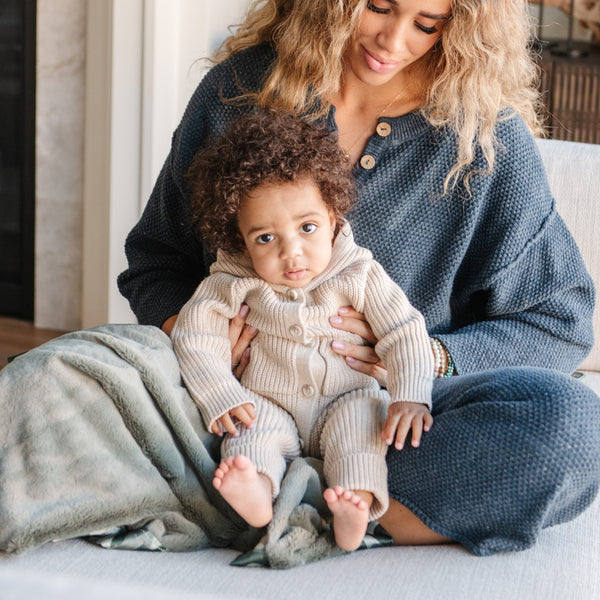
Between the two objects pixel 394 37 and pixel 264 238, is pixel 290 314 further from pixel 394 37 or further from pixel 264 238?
pixel 394 37

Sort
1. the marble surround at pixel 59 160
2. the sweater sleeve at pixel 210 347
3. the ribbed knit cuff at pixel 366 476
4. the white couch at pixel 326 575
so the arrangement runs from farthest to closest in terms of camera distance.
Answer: the marble surround at pixel 59 160 → the sweater sleeve at pixel 210 347 → the ribbed knit cuff at pixel 366 476 → the white couch at pixel 326 575

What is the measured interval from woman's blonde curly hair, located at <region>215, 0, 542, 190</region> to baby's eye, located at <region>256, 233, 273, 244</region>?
32 cm

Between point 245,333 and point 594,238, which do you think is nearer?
point 245,333

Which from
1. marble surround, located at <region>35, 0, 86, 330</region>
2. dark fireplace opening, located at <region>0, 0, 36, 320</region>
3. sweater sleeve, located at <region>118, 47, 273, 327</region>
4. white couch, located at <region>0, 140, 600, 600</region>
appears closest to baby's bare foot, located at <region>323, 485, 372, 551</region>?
white couch, located at <region>0, 140, 600, 600</region>

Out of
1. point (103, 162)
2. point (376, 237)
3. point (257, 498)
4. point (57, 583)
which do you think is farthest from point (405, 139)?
point (103, 162)

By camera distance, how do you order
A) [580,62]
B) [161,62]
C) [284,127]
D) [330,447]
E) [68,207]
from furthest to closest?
1. [580,62]
2. [68,207]
3. [161,62]
4. [284,127]
5. [330,447]

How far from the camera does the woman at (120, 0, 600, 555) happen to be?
1545 millimetres

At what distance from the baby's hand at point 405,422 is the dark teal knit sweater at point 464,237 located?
0.28 m

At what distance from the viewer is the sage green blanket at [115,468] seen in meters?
1.14

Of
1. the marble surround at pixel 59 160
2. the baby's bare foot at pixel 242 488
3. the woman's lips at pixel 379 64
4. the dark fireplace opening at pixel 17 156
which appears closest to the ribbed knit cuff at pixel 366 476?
the baby's bare foot at pixel 242 488

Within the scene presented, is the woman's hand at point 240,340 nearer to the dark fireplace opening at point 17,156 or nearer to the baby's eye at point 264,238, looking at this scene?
the baby's eye at point 264,238

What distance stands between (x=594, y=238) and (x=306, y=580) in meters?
1.06

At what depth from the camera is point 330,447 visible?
132cm

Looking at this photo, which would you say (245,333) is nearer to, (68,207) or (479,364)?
(479,364)
